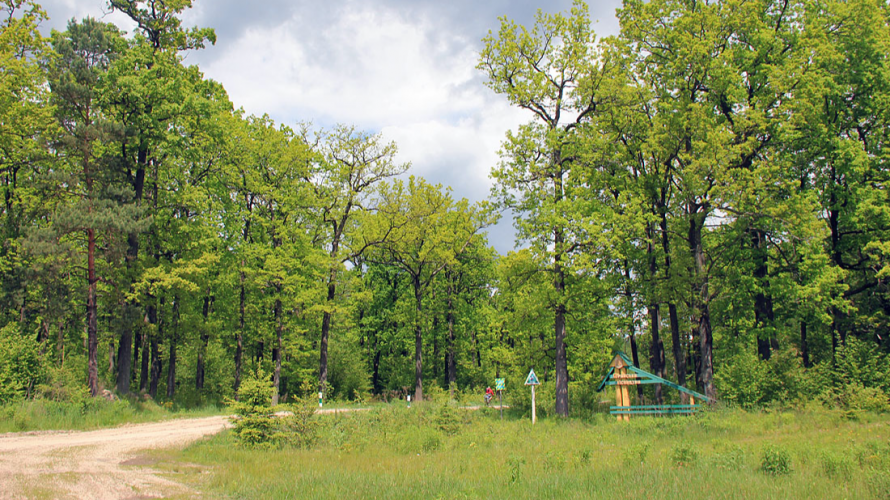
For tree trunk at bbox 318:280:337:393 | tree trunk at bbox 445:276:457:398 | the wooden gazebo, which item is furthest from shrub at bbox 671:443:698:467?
tree trunk at bbox 445:276:457:398

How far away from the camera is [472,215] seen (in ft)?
124

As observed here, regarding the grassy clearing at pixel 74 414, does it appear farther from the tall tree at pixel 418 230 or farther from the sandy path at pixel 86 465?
the tall tree at pixel 418 230

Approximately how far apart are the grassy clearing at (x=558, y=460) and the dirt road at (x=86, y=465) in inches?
29.2

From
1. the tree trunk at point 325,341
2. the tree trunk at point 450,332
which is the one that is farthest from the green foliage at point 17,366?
the tree trunk at point 450,332

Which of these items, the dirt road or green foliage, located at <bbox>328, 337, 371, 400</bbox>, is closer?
the dirt road

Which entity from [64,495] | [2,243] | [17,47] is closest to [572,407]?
[64,495]

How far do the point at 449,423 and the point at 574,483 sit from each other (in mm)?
8808

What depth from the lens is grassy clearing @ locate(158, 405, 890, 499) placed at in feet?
28.4

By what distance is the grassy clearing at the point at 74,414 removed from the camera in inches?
650

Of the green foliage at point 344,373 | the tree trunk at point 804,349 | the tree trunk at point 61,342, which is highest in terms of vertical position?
the tree trunk at point 61,342

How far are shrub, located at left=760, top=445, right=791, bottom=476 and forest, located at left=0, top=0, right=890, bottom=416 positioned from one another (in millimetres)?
11371

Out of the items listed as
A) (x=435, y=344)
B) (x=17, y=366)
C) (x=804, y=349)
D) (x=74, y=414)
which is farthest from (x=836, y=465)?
(x=435, y=344)

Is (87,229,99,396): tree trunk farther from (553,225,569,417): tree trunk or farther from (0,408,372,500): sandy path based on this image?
(553,225,569,417): tree trunk

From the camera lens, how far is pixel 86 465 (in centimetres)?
1051
